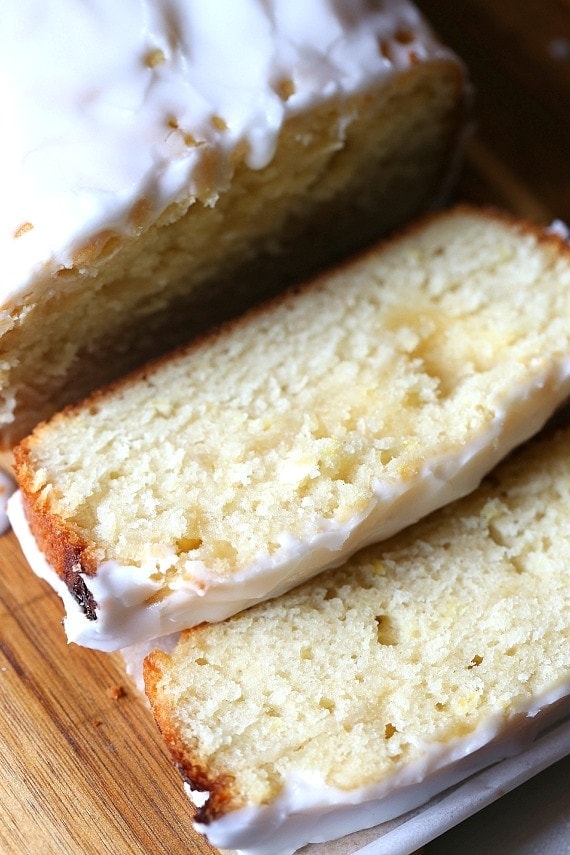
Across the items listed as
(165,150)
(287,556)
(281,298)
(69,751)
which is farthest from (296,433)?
(69,751)

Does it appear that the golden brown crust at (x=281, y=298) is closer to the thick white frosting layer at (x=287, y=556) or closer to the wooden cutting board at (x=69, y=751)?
the thick white frosting layer at (x=287, y=556)

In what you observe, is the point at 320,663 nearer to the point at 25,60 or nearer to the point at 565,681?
the point at 565,681

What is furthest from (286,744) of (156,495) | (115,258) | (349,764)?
(115,258)

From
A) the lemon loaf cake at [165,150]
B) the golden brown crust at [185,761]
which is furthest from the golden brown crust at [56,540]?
the lemon loaf cake at [165,150]

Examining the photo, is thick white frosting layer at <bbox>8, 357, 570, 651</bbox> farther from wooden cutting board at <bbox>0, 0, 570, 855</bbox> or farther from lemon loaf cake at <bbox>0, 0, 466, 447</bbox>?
lemon loaf cake at <bbox>0, 0, 466, 447</bbox>

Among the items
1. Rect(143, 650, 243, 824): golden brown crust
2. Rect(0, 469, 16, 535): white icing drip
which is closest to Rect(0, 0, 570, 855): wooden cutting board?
Rect(0, 469, 16, 535): white icing drip

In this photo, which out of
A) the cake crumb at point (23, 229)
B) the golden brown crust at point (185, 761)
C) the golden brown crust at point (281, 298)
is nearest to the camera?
the golden brown crust at point (185, 761)

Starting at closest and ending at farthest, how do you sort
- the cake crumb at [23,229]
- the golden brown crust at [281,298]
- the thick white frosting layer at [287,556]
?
the thick white frosting layer at [287,556]
the cake crumb at [23,229]
the golden brown crust at [281,298]
